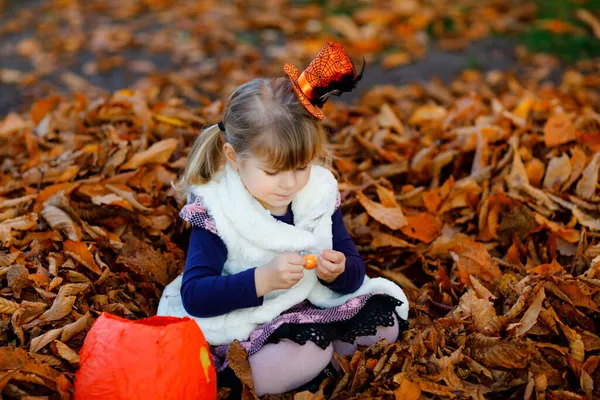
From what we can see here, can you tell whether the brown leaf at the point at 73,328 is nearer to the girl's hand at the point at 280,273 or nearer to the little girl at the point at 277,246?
the little girl at the point at 277,246

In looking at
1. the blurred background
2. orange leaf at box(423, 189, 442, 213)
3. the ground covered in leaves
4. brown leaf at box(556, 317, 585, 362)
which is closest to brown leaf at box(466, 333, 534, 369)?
the ground covered in leaves

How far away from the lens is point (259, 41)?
19.5 ft

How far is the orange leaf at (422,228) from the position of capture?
3.01 meters

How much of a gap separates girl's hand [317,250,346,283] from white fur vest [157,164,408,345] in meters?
0.16

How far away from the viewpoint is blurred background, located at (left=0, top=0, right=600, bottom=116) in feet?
17.3

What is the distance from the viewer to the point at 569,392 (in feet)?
6.99

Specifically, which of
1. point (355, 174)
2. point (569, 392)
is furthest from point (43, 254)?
point (569, 392)

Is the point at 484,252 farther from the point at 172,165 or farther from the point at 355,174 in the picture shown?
the point at 172,165

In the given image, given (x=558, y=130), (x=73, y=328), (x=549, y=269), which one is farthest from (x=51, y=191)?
(x=558, y=130)

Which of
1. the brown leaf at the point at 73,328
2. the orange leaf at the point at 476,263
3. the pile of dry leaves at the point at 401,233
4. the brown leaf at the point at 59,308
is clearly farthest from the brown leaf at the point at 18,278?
the orange leaf at the point at 476,263

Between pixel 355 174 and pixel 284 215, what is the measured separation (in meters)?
1.00

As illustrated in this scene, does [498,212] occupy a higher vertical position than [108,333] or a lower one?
lower

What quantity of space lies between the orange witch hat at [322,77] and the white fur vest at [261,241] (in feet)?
1.42

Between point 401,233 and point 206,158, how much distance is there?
3.49ft
